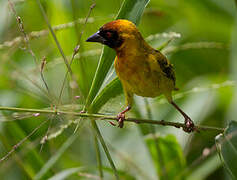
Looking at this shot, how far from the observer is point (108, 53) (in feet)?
7.29

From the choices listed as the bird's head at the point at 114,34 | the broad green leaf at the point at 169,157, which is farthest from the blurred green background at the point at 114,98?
the bird's head at the point at 114,34

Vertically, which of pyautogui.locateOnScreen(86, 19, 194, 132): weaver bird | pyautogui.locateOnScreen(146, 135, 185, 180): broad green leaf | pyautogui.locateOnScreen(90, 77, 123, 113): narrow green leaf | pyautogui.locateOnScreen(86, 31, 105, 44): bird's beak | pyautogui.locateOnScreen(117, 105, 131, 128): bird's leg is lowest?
pyautogui.locateOnScreen(146, 135, 185, 180): broad green leaf

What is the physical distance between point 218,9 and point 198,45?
2393mm

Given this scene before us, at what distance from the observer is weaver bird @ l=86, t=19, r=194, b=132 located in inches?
95.1

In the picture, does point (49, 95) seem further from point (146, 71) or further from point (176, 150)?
point (176, 150)

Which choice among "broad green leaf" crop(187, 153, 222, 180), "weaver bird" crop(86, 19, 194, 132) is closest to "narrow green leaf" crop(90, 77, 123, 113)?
"weaver bird" crop(86, 19, 194, 132)

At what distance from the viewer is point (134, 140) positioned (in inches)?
157

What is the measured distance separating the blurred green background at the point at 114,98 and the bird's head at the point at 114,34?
0.38 feet

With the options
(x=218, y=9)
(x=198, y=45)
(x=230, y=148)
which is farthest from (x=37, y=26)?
(x=230, y=148)

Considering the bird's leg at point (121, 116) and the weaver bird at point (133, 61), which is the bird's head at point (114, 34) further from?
the bird's leg at point (121, 116)

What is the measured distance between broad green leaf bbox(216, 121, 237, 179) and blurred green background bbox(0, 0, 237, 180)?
0.64 ft

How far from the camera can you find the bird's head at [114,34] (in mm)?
2367

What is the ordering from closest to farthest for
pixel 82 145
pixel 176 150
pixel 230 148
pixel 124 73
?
1. pixel 230 148
2. pixel 124 73
3. pixel 176 150
4. pixel 82 145

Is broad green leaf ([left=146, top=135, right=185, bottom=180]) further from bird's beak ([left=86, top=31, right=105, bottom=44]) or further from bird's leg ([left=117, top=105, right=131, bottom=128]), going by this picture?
bird's beak ([left=86, top=31, right=105, bottom=44])
